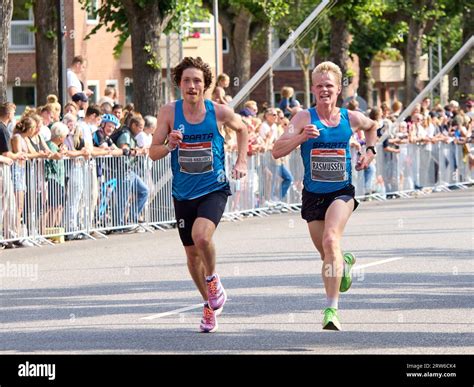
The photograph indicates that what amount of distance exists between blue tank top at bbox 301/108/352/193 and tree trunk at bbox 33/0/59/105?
21473 mm

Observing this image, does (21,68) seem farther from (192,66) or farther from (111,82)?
(192,66)

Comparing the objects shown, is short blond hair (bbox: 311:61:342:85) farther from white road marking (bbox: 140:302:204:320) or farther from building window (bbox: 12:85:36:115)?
building window (bbox: 12:85:36:115)

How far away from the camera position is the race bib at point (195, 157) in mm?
11656

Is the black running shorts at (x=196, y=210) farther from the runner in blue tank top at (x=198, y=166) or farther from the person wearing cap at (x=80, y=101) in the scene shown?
the person wearing cap at (x=80, y=101)

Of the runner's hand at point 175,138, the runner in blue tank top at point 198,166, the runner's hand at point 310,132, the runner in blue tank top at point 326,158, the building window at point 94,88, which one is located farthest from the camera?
the building window at point 94,88

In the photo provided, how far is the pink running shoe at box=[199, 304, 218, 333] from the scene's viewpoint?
11.6 m

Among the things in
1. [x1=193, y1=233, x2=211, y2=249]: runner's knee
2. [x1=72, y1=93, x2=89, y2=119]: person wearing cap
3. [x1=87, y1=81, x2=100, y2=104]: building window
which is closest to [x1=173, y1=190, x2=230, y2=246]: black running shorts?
[x1=193, y1=233, x2=211, y2=249]: runner's knee

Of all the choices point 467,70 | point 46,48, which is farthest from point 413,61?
point 46,48

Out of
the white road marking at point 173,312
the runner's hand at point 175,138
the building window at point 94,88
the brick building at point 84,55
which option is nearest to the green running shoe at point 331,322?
the runner's hand at point 175,138

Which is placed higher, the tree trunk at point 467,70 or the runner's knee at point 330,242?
the tree trunk at point 467,70

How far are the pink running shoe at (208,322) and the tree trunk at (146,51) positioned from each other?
1777cm

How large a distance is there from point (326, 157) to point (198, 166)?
93 centimetres
